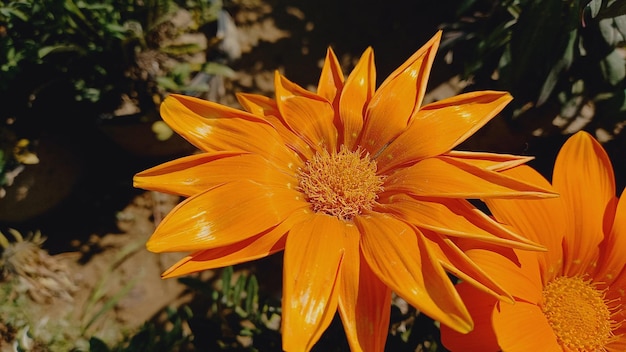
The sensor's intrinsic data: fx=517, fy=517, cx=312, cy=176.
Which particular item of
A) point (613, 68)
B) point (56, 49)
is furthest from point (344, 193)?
point (56, 49)

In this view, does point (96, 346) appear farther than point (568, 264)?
Yes

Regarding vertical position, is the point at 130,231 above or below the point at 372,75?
below

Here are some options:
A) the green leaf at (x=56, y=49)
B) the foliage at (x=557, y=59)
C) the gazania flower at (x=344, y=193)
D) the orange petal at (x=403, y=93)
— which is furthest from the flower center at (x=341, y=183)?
the green leaf at (x=56, y=49)

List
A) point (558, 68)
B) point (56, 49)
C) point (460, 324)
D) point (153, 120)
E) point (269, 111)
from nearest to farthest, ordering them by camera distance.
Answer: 1. point (460, 324)
2. point (269, 111)
3. point (558, 68)
4. point (56, 49)
5. point (153, 120)

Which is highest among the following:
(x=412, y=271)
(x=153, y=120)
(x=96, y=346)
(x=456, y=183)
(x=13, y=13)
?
(x=456, y=183)

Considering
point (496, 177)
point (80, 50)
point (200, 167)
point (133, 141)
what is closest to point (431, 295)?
point (496, 177)

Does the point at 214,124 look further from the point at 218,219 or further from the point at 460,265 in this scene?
the point at 460,265

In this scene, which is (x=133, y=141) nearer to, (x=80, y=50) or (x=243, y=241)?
(x=80, y=50)
